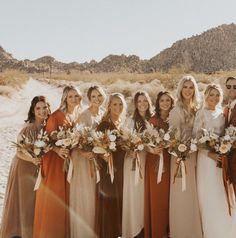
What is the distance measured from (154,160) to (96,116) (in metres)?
1.20

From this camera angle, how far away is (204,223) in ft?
24.7

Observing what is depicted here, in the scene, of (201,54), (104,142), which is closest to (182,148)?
(104,142)

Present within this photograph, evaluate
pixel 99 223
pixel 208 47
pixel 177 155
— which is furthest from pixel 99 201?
pixel 208 47

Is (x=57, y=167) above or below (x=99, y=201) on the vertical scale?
above

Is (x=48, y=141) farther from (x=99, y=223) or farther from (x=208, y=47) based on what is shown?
(x=208, y=47)

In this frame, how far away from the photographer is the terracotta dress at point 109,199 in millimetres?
7852

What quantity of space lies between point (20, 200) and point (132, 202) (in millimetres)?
1653

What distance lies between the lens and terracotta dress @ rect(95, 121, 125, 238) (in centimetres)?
785

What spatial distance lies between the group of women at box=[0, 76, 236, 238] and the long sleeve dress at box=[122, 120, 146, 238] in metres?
0.01

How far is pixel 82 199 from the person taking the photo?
25.5ft

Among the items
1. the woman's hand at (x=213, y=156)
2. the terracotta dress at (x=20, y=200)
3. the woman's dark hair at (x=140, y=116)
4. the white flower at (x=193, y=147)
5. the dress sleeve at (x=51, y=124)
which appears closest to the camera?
the white flower at (x=193, y=147)

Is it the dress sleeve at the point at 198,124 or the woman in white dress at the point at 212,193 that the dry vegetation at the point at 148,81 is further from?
the woman in white dress at the point at 212,193

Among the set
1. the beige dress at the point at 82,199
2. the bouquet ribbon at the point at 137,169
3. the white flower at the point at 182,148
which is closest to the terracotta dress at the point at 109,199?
the beige dress at the point at 82,199

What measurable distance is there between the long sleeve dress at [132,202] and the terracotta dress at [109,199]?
0.11 m
